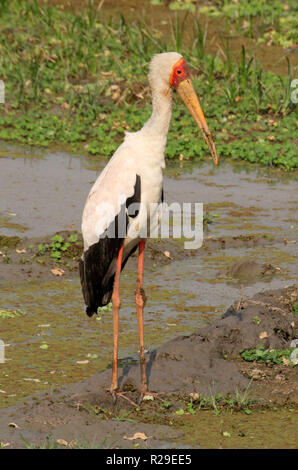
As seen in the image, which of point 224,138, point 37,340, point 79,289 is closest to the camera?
point 37,340

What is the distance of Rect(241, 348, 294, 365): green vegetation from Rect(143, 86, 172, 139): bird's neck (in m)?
1.44

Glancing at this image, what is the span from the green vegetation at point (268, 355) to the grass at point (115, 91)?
513cm

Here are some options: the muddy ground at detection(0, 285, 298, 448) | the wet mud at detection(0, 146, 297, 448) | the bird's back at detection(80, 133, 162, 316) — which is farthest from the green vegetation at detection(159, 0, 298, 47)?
the bird's back at detection(80, 133, 162, 316)

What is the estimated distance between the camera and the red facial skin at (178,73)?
18.6 ft

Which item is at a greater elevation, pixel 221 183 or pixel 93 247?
pixel 93 247

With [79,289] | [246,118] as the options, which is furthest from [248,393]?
[246,118]

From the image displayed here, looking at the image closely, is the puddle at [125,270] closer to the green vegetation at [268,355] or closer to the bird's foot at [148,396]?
the bird's foot at [148,396]

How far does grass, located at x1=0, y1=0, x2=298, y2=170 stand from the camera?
11719mm

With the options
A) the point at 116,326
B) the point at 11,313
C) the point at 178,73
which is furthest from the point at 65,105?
the point at 116,326

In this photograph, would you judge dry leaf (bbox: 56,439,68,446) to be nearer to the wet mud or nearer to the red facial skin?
the wet mud

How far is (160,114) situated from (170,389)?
154 cm

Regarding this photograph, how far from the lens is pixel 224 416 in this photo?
5.44m

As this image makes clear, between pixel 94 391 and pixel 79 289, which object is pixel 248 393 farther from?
pixel 79 289

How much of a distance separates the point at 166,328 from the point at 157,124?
1.85 meters
